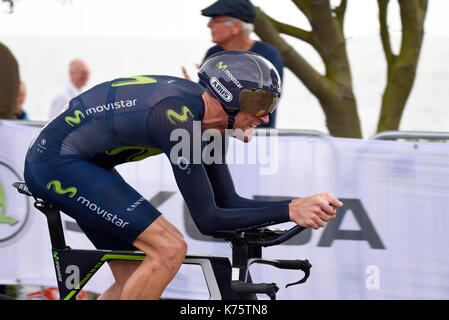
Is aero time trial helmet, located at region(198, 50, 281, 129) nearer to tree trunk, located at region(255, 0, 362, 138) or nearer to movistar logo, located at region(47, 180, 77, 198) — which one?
movistar logo, located at region(47, 180, 77, 198)

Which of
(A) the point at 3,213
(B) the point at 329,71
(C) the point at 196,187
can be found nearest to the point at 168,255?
(C) the point at 196,187

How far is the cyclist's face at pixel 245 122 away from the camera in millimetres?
Answer: 3422

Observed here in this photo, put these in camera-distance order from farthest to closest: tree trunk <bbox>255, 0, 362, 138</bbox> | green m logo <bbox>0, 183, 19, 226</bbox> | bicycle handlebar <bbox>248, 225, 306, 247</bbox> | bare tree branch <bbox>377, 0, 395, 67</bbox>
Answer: bare tree branch <bbox>377, 0, 395, 67</bbox> → tree trunk <bbox>255, 0, 362, 138</bbox> → green m logo <bbox>0, 183, 19, 226</bbox> → bicycle handlebar <bbox>248, 225, 306, 247</bbox>

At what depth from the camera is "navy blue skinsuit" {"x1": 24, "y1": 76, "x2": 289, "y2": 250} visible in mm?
3279

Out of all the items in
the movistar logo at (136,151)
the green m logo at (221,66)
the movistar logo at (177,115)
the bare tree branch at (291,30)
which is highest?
the bare tree branch at (291,30)

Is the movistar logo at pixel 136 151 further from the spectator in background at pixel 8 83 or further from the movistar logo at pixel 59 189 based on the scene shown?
the spectator in background at pixel 8 83

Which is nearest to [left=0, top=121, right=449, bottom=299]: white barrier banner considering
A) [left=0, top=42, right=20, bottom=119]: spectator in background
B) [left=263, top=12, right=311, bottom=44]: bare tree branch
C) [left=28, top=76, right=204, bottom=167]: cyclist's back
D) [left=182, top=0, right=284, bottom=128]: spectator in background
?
[left=182, top=0, right=284, bottom=128]: spectator in background

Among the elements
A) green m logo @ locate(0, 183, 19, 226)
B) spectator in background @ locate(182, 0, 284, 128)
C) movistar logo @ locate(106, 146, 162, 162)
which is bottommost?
green m logo @ locate(0, 183, 19, 226)

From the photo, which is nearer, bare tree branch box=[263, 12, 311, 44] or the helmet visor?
the helmet visor

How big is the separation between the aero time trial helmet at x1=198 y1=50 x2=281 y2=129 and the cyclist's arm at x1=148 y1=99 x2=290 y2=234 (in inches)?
7.8

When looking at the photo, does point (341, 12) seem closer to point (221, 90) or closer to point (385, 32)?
point (385, 32)

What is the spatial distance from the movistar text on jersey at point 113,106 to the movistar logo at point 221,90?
0.38 m

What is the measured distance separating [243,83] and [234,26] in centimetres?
251

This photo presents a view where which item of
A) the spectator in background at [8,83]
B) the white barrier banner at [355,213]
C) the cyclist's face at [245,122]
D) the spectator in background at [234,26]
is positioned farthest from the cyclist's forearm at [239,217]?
the spectator in background at [8,83]
